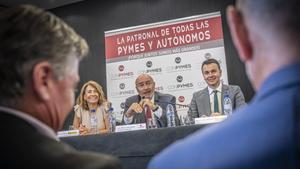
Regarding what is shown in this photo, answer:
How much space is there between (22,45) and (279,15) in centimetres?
50

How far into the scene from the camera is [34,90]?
761 mm

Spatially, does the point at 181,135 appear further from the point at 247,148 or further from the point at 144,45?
the point at 144,45

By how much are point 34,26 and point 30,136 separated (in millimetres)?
232

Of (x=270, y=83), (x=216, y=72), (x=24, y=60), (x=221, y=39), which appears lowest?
(x=270, y=83)

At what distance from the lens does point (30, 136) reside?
0.68 m

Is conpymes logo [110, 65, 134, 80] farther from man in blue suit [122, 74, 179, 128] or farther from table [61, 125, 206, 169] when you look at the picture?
table [61, 125, 206, 169]

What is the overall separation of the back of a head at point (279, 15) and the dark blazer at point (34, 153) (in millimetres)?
396

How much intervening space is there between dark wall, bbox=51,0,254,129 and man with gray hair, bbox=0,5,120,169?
3.97m

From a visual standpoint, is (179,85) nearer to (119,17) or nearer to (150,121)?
(119,17)

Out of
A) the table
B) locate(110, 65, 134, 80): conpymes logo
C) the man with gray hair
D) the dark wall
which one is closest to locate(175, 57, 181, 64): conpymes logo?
the dark wall

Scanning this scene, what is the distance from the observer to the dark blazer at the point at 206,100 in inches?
142

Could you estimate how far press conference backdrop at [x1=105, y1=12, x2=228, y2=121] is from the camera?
15.4ft

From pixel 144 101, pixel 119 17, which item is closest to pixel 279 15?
pixel 144 101

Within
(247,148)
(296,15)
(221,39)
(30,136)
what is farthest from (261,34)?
(221,39)
